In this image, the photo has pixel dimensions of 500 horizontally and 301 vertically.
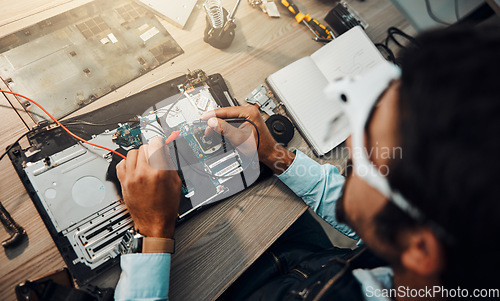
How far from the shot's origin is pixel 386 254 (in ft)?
1.79

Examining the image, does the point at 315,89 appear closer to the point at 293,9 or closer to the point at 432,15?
the point at 293,9

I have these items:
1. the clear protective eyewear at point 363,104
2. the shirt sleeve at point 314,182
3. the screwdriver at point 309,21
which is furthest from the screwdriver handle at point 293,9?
the clear protective eyewear at point 363,104

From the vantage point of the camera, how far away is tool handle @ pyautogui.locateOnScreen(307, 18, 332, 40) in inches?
46.9

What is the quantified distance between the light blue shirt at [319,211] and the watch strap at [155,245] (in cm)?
2

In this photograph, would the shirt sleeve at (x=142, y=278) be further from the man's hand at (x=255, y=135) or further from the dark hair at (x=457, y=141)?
the dark hair at (x=457, y=141)

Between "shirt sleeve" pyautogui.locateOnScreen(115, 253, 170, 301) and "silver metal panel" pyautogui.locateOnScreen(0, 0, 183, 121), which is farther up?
"silver metal panel" pyautogui.locateOnScreen(0, 0, 183, 121)

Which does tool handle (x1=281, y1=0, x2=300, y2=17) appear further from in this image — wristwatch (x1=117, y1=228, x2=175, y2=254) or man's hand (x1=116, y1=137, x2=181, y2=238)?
wristwatch (x1=117, y1=228, x2=175, y2=254)

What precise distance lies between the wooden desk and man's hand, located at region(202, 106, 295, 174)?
0.24ft

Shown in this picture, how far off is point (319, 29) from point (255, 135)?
25.2 inches

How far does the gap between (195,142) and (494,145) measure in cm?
74

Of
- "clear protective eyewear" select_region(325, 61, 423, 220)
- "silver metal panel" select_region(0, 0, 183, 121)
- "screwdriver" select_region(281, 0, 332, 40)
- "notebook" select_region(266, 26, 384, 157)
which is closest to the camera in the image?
Result: "clear protective eyewear" select_region(325, 61, 423, 220)

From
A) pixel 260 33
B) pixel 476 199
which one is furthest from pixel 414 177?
pixel 260 33

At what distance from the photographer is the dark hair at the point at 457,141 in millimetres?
353

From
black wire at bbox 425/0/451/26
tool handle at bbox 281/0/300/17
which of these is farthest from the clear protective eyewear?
black wire at bbox 425/0/451/26
